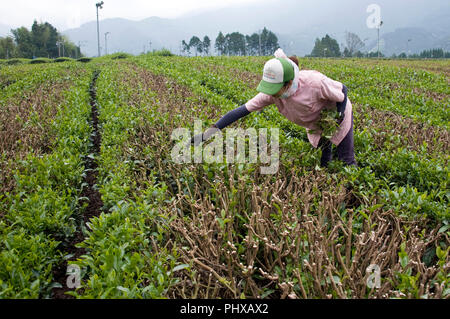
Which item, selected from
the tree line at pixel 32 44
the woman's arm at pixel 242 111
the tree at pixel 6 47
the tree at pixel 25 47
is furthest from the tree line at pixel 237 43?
the woman's arm at pixel 242 111

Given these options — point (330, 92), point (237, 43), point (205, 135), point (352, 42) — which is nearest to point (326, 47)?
point (352, 42)

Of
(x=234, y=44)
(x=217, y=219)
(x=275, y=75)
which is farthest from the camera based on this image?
(x=234, y=44)

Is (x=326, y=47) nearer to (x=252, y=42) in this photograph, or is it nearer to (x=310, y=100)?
(x=252, y=42)

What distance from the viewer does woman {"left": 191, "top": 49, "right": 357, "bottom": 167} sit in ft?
8.16

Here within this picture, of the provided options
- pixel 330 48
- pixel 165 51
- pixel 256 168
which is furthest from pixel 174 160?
pixel 330 48

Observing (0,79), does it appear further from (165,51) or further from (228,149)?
(165,51)

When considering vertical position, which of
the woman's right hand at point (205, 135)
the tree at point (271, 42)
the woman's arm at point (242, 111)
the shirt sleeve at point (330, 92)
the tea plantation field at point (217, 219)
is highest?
the tree at point (271, 42)

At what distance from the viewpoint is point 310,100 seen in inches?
111

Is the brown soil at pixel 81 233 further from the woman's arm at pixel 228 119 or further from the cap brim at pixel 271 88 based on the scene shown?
the cap brim at pixel 271 88

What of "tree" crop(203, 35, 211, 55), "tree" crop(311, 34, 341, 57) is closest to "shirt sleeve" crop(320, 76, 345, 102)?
"tree" crop(311, 34, 341, 57)

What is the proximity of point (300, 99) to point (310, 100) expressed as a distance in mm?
99

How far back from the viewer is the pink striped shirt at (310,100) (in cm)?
278
